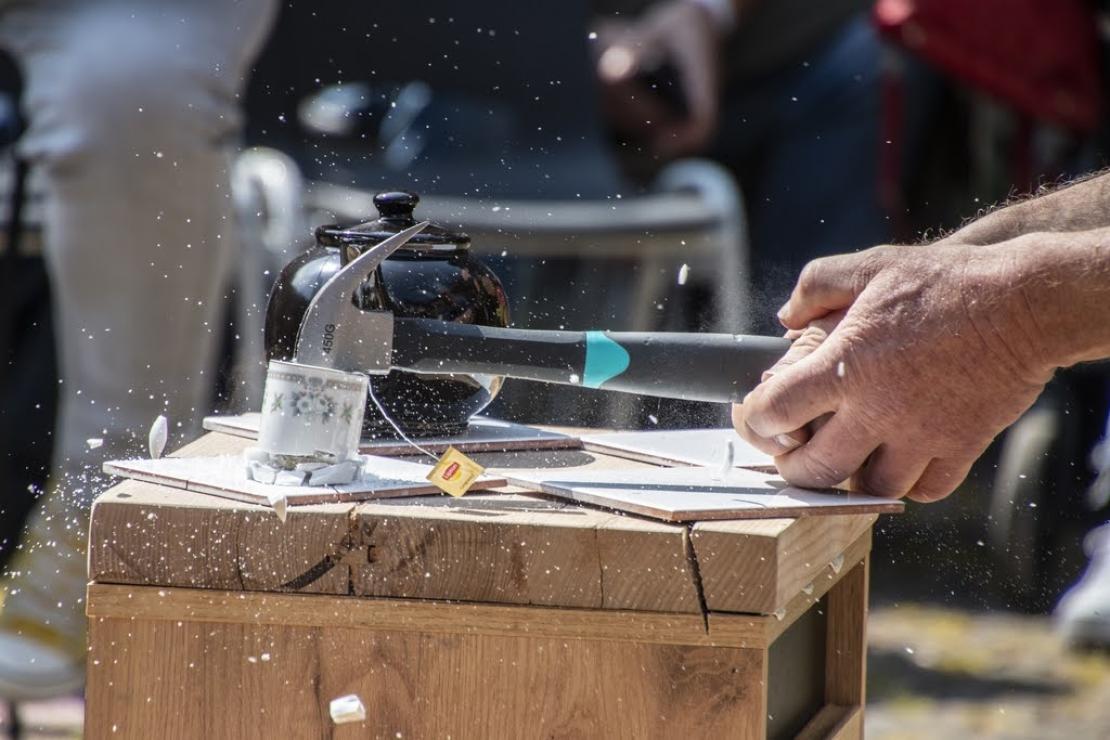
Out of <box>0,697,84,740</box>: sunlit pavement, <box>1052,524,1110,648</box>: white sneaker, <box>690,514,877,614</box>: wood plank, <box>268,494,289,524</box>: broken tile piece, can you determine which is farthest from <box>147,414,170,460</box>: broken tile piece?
<box>1052,524,1110,648</box>: white sneaker

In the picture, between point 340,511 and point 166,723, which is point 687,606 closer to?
point 340,511

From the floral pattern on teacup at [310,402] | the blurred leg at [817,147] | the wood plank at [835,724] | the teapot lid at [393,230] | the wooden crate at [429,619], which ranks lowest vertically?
the wood plank at [835,724]

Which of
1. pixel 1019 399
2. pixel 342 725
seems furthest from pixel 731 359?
pixel 342 725

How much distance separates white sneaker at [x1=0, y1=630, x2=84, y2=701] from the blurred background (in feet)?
1.94

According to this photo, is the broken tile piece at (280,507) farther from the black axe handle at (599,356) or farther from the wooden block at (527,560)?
the black axe handle at (599,356)

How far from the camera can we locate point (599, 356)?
1361mm

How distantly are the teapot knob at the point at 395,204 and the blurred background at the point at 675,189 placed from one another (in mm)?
1347

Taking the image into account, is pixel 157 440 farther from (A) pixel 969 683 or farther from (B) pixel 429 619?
(A) pixel 969 683

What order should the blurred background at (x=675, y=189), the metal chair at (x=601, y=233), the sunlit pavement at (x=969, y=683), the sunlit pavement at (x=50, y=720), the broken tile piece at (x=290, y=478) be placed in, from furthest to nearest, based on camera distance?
1. the metal chair at (x=601, y=233)
2. the blurred background at (x=675, y=189)
3. the sunlit pavement at (x=969, y=683)
4. the sunlit pavement at (x=50, y=720)
5. the broken tile piece at (x=290, y=478)

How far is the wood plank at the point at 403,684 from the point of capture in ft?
3.65

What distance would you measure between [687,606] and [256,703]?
0.33m

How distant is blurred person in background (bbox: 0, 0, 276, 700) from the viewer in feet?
7.22

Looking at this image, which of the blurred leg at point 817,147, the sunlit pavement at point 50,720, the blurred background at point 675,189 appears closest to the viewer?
the sunlit pavement at point 50,720

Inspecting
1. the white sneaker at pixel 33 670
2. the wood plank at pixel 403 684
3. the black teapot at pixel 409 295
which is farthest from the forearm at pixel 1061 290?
the white sneaker at pixel 33 670
